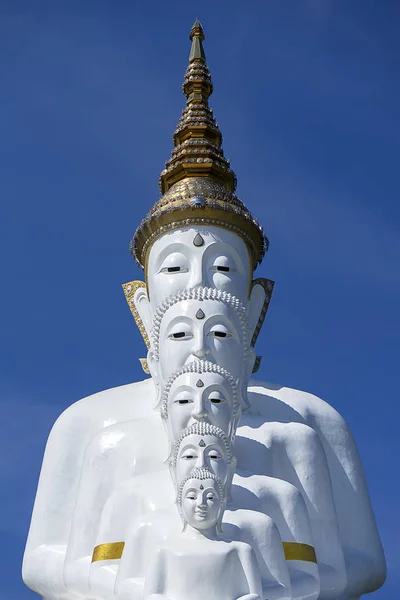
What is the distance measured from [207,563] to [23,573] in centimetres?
261

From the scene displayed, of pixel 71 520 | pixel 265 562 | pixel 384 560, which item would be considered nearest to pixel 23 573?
pixel 71 520

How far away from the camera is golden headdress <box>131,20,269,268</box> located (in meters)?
11.4

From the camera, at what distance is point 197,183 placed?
11.8 m

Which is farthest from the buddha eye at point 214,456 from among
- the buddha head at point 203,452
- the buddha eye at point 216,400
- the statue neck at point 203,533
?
the buddha eye at point 216,400

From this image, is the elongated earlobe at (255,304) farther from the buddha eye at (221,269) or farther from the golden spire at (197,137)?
the golden spire at (197,137)

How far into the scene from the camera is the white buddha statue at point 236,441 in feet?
34.9

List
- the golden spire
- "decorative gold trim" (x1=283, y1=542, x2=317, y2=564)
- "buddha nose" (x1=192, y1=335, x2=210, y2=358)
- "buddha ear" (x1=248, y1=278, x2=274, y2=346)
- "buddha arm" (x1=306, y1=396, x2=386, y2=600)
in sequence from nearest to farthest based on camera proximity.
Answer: "decorative gold trim" (x1=283, y1=542, x2=317, y2=564)
"buddha nose" (x1=192, y1=335, x2=210, y2=358)
"buddha arm" (x1=306, y1=396, x2=386, y2=600)
"buddha ear" (x1=248, y1=278, x2=274, y2=346)
the golden spire

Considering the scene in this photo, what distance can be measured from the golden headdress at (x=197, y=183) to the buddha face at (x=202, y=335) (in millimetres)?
1060

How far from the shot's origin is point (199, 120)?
12.9 m

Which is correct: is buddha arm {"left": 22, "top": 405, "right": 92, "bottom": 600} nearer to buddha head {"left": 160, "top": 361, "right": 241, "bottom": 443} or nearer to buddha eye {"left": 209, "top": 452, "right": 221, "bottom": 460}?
buddha head {"left": 160, "top": 361, "right": 241, "bottom": 443}

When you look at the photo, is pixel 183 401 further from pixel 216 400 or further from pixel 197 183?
pixel 197 183

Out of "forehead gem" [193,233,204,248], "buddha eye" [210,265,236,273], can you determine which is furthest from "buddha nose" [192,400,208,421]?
"forehead gem" [193,233,204,248]

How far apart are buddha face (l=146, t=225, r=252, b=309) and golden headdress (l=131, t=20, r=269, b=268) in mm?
110

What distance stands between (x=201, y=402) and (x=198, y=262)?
67.7 inches
